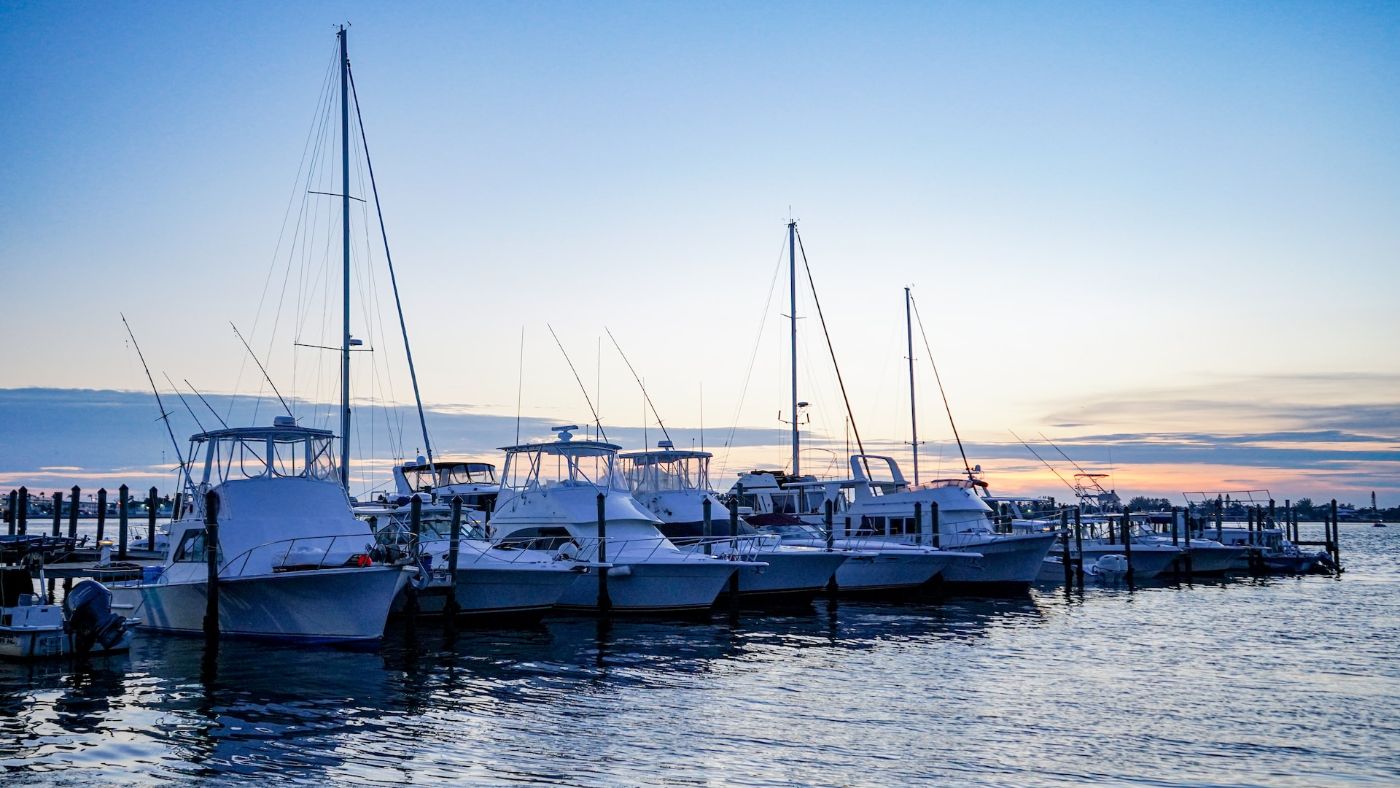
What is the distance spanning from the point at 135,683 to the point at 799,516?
30.3 m

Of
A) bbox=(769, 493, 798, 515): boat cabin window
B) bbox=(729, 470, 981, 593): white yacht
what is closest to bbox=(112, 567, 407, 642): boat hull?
bbox=(729, 470, 981, 593): white yacht

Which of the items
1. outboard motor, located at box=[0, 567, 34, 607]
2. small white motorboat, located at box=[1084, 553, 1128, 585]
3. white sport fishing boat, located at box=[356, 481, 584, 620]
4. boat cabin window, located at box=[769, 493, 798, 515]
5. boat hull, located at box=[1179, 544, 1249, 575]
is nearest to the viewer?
outboard motor, located at box=[0, 567, 34, 607]

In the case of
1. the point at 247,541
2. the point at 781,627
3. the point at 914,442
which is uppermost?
the point at 914,442

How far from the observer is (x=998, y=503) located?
53812mm

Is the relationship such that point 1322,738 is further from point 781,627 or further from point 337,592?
point 337,592

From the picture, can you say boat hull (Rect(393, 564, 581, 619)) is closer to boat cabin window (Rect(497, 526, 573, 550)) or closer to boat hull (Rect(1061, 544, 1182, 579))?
boat cabin window (Rect(497, 526, 573, 550))

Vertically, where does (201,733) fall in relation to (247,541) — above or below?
below

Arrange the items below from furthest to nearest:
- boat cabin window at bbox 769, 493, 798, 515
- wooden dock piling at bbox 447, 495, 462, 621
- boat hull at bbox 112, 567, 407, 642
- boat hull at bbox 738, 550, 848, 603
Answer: boat cabin window at bbox 769, 493, 798, 515
boat hull at bbox 738, 550, 848, 603
wooden dock piling at bbox 447, 495, 462, 621
boat hull at bbox 112, 567, 407, 642

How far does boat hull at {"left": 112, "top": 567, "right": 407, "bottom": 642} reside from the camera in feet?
76.2

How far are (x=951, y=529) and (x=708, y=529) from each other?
426 inches

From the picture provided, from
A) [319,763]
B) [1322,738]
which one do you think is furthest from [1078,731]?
[319,763]

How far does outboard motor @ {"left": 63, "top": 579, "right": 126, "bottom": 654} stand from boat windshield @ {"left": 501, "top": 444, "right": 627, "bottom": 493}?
13014 mm

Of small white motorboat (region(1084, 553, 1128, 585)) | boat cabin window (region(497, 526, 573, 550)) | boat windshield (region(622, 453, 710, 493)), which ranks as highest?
boat windshield (region(622, 453, 710, 493))

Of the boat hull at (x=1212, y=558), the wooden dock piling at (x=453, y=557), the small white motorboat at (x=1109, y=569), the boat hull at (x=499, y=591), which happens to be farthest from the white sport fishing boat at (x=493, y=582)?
the boat hull at (x=1212, y=558)
